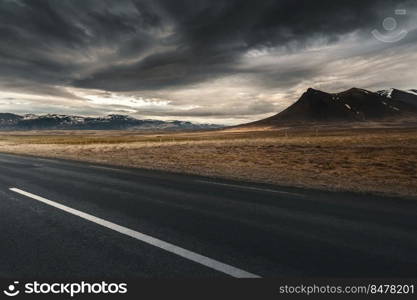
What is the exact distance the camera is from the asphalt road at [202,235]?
3668 mm

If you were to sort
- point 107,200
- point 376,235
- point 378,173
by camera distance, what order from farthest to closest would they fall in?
point 378,173
point 107,200
point 376,235

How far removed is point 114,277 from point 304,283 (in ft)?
7.55

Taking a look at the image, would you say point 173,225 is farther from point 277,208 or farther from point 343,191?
point 343,191

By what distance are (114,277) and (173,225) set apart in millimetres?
1968

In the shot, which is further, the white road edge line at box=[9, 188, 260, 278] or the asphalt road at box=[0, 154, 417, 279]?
the asphalt road at box=[0, 154, 417, 279]

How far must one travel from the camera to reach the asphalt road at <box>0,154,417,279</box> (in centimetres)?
367

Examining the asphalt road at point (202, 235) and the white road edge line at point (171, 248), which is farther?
the asphalt road at point (202, 235)

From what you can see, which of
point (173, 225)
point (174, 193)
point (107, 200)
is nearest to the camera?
point (173, 225)

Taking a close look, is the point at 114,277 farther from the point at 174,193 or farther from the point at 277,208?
the point at 174,193

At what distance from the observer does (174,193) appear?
8.64 metres

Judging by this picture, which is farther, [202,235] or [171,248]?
[202,235]

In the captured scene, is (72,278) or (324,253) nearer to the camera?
(72,278)

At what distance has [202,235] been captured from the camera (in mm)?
4844

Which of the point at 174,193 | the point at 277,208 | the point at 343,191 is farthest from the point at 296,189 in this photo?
the point at 174,193
